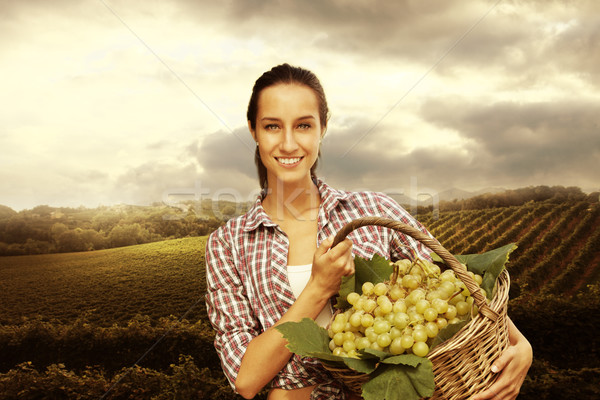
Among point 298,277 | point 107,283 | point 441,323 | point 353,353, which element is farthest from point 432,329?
point 107,283

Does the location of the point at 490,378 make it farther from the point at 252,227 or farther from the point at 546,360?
the point at 546,360

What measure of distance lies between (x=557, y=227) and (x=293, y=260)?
438 inches

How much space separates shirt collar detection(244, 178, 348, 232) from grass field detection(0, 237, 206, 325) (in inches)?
225

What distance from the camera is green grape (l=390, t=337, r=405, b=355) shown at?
4.80 ft

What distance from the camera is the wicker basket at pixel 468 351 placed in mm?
1395

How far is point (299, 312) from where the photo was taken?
179 cm

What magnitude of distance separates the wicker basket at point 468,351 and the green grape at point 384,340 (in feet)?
0.36

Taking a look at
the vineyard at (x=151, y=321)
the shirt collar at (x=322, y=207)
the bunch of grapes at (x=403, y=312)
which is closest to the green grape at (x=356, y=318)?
the bunch of grapes at (x=403, y=312)

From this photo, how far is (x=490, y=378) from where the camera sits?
60.7 inches

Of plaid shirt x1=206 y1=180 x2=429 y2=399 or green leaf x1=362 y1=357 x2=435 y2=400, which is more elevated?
plaid shirt x1=206 y1=180 x2=429 y2=399

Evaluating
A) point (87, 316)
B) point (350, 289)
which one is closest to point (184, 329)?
point (87, 316)

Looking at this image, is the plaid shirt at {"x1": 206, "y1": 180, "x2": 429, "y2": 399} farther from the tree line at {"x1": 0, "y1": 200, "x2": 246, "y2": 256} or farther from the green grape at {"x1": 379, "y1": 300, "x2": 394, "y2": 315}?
the tree line at {"x1": 0, "y1": 200, "x2": 246, "y2": 256}

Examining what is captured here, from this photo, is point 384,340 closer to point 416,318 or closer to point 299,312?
point 416,318

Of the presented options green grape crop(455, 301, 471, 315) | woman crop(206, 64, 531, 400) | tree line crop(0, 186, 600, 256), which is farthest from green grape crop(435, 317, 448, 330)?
tree line crop(0, 186, 600, 256)
